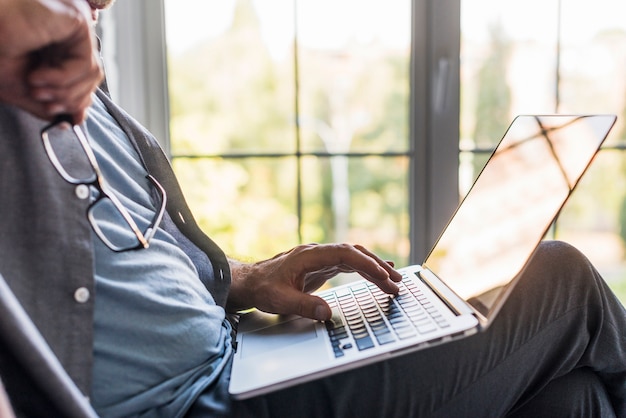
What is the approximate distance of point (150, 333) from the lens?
810 millimetres

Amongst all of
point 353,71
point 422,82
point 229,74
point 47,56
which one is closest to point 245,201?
point 229,74

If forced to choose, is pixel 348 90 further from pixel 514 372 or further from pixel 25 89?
pixel 25 89

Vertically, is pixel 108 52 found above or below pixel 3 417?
above

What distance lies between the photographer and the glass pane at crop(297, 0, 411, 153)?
66.8 inches

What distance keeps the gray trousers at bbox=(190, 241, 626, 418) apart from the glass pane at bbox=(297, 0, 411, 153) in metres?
0.90

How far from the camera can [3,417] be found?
489 millimetres

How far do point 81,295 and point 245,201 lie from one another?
3.93 ft

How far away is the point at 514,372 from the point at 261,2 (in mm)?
1245

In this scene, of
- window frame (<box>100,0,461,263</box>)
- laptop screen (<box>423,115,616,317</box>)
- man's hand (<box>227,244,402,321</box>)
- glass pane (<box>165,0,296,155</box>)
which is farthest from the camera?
glass pane (<box>165,0,296,155</box>)

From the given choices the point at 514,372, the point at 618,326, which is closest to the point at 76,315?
the point at 514,372

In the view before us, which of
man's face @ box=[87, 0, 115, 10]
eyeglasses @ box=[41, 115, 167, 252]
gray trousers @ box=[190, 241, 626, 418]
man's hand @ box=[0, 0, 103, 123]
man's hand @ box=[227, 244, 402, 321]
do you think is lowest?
gray trousers @ box=[190, 241, 626, 418]

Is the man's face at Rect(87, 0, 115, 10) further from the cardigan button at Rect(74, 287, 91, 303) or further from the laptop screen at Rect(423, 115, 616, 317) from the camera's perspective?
the laptop screen at Rect(423, 115, 616, 317)

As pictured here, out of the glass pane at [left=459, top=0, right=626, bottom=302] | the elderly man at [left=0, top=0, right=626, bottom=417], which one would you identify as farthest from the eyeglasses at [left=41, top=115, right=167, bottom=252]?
the glass pane at [left=459, top=0, right=626, bottom=302]

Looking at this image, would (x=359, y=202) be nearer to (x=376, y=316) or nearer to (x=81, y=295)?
(x=376, y=316)
